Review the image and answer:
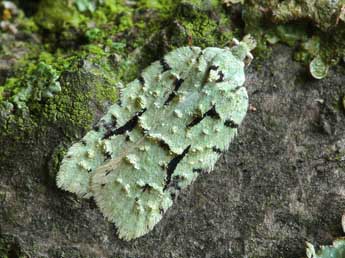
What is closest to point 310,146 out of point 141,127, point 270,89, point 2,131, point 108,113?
point 270,89

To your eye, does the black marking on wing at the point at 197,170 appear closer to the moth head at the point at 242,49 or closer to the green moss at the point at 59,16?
the moth head at the point at 242,49

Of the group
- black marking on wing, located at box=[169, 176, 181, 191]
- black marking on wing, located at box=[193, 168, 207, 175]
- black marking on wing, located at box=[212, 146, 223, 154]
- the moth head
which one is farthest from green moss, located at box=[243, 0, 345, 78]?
black marking on wing, located at box=[169, 176, 181, 191]

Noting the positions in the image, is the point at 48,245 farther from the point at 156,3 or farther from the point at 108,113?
the point at 156,3

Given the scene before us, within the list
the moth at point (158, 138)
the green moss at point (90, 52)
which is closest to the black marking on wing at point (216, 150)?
the moth at point (158, 138)

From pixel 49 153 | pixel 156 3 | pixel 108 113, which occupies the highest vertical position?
pixel 156 3

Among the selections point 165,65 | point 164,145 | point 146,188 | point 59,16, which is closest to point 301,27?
point 165,65

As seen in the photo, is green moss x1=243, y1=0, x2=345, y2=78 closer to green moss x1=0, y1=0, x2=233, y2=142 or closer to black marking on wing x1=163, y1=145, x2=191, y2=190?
green moss x1=0, y1=0, x2=233, y2=142
